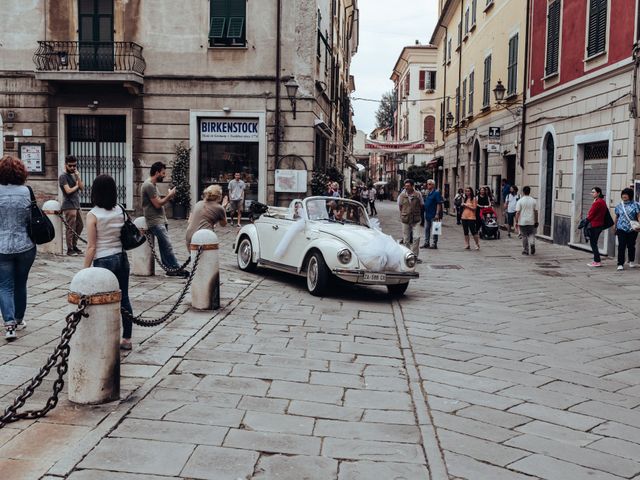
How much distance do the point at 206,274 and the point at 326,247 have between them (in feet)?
7.11

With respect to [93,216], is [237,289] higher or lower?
lower

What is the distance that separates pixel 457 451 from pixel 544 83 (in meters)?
18.0

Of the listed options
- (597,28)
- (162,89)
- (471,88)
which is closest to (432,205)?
(597,28)

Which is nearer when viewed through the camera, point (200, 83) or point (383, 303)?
point (383, 303)

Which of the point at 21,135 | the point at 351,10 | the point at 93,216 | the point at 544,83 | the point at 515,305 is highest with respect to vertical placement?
the point at 351,10

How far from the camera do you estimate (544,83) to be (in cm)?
2044

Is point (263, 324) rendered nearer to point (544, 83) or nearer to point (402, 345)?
point (402, 345)

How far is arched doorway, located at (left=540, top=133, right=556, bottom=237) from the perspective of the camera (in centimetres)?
2026

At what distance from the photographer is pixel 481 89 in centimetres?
2914

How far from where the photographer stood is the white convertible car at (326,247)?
987 cm

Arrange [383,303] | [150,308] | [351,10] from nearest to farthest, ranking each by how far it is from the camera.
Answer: [150,308]
[383,303]
[351,10]

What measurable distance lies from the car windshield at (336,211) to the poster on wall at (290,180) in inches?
411

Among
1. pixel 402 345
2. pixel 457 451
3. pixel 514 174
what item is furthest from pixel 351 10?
pixel 457 451

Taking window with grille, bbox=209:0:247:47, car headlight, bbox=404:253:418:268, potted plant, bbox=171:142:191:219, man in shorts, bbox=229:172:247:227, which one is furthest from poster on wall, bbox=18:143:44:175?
car headlight, bbox=404:253:418:268
